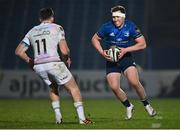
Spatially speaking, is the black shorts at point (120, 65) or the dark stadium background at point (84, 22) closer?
the black shorts at point (120, 65)

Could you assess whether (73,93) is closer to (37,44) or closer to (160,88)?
(37,44)

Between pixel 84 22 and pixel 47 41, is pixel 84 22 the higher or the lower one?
the lower one

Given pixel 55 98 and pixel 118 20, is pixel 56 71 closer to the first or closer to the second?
pixel 55 98

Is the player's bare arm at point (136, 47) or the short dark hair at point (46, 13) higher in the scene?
the short dark hair at point (46, 13)

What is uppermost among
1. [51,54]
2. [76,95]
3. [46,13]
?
[46,13]

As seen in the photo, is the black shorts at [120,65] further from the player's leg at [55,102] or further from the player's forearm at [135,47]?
the player's leg at [55,102]

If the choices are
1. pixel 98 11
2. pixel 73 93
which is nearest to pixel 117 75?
pixel 73 93

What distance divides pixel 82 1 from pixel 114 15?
24748 millimetres

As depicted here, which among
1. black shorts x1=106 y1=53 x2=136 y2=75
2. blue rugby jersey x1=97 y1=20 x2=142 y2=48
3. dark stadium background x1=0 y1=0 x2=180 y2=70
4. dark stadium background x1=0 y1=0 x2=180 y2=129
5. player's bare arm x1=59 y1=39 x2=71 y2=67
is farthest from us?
dark stadium background x1=0 y1=0 x2=180 y2=70

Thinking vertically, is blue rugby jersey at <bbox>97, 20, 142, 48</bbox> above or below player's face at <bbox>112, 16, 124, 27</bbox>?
below

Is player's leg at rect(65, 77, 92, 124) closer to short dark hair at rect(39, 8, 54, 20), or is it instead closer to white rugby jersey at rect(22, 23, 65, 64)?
white rugby jersey at rect(22, 23, 65, 64)

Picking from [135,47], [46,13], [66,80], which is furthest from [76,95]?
[135,47]

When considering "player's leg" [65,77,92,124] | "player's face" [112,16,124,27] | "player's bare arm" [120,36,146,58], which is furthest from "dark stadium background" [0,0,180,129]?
"player's leg" [65,77,92,124]

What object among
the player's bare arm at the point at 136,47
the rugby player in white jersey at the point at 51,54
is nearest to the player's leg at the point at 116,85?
the player's bare arm at the point at 136,47
